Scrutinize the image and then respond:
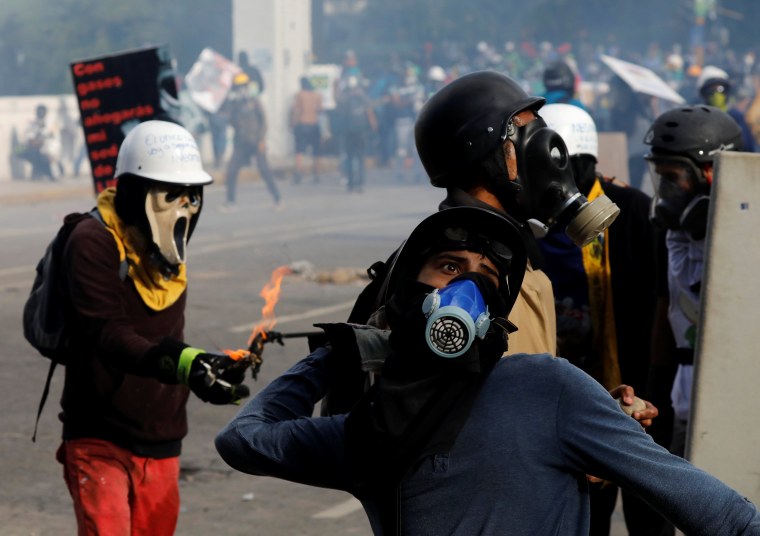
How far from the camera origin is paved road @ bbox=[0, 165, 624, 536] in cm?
638

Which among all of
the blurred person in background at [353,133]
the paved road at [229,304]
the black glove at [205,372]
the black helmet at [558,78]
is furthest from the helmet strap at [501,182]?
the blurred person in background at [353,133]

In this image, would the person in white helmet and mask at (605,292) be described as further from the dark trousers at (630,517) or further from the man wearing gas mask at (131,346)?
the man wearing gas mask at (131,346)

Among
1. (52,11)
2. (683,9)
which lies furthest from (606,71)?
(52,11)

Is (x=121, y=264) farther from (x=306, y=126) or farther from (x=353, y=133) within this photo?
(x=306, y=126)

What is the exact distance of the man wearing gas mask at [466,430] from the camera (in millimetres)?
2166

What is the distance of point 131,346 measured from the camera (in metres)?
4.13

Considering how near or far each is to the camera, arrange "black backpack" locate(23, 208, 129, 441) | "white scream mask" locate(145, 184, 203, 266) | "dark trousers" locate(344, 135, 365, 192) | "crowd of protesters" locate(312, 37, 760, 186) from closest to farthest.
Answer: "black backpack" locate(23, 208, 129, 441) < "white scream mask" locate(145, 184, 203, 266) < "crowd of protesters" locate(312, 37, 760, 186) < "dark trousers" locate(344, 135, 365, 192)

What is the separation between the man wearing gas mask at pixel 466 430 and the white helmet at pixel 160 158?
7.23 feet

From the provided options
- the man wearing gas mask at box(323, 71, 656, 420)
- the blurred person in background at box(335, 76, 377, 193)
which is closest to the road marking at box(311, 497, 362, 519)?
the man wearing gas mask at box(323, 71, 656, 420)

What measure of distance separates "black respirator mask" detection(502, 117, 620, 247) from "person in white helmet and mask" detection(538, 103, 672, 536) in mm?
1413

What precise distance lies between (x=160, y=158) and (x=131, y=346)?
67cm

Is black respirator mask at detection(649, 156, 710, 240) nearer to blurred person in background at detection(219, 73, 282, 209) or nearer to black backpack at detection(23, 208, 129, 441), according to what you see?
black backpack at detection(23, 208, 129, 441)

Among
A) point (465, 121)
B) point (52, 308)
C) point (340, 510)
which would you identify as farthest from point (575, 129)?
point (340, 510)

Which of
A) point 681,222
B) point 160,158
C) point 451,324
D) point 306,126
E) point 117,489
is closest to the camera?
point 451,324
